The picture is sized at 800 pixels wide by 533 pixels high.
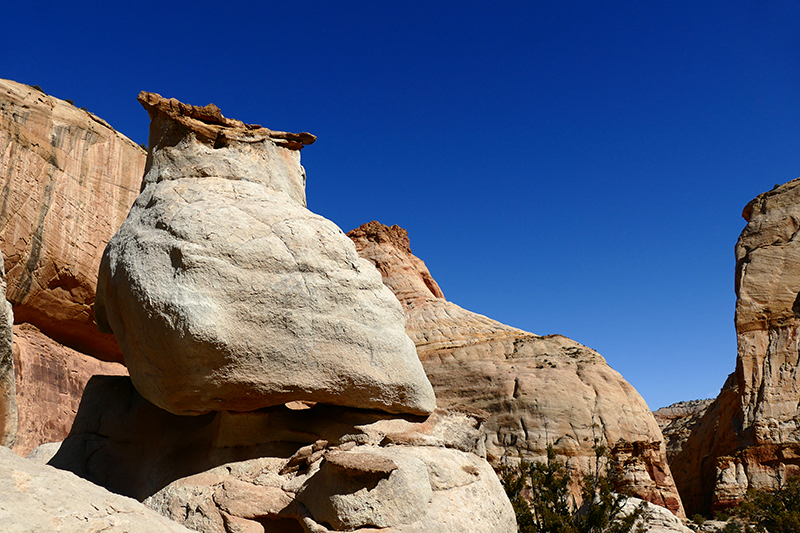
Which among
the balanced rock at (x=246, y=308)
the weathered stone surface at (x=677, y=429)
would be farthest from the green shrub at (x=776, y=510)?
the balanced rock at (x=246, y=308)

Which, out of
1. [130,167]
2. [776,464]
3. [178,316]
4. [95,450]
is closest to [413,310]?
[776,464]

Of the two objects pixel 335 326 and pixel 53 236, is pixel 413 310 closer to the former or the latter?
pixel 53 236

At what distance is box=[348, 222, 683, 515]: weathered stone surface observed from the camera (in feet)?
62.2

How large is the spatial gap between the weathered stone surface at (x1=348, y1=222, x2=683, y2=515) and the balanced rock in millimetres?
12888

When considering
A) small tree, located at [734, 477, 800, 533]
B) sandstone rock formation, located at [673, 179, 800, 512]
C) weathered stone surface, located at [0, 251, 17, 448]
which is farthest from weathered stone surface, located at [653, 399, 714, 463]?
weathered stone surface, located at [0, 251, 17, 448]

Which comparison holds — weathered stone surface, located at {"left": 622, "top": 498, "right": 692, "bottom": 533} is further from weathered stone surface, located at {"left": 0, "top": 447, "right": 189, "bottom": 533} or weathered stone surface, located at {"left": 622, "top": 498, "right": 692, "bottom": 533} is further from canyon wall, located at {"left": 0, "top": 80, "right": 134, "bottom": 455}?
weathered stone surface, located at {"left": 0, "top": 447, "right": 189, "bottom": 533}

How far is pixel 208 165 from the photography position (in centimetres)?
716

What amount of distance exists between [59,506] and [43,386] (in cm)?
766

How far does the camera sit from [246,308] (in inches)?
224

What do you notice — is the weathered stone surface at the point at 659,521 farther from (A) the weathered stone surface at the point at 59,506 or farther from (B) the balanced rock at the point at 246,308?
(A) the weathered stone surface at the point at 59,506

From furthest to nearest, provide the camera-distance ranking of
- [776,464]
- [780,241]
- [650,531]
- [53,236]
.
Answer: [780,241], [776,464], [650,531], [53,236]

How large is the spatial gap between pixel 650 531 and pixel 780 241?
15.5m

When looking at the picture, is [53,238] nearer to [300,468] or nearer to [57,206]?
[57,206]

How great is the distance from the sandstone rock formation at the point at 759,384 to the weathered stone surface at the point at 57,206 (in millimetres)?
19666
